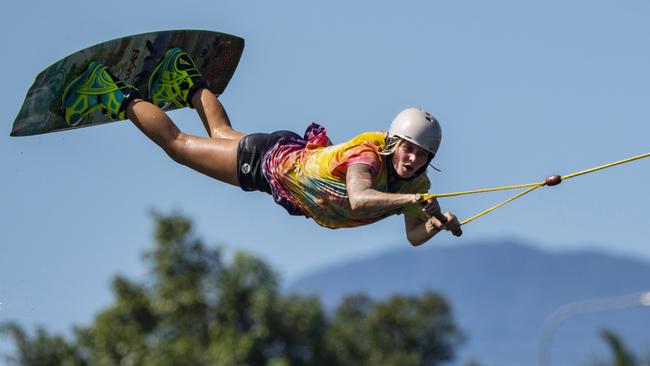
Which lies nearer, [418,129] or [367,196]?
[367,196]

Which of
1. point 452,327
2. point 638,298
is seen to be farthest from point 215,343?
point 452,327

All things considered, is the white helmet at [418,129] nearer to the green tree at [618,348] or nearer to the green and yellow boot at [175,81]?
the green and yellow boot at [175,81]

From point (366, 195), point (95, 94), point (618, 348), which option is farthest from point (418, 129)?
point (618, 348)

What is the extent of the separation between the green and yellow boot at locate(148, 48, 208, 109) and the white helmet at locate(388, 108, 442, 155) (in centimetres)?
356

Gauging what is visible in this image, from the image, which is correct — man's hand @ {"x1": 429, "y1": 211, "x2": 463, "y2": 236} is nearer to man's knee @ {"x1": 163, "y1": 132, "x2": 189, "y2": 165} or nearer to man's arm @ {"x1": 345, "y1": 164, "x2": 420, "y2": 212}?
man's arm @ {"x1": 345, "y1": 164, "x2": 420, "y2": 212}

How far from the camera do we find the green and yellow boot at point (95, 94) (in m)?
19.0

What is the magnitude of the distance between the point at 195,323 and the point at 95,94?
141 feet

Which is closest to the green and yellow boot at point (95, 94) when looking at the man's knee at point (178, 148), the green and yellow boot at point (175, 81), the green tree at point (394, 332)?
the green and yellow boot at point (175, 81)

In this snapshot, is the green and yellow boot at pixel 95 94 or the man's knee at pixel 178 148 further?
the green and yellow boot at pixel 95 94

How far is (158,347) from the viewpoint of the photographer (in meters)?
58.7

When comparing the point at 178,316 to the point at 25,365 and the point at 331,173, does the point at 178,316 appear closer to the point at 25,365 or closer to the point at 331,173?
the point at 25,365

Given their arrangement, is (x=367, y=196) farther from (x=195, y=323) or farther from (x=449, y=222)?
(x=195, y=323)

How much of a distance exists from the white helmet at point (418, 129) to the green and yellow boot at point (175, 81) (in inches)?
140

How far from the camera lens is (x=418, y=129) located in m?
16.2
